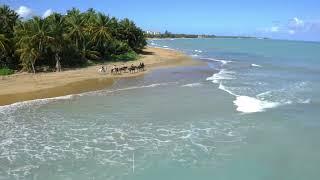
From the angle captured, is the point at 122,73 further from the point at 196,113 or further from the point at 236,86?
the point at 196,113

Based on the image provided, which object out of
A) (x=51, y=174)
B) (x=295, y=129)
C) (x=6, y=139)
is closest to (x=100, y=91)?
(x=6, y=139)

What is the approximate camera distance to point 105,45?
5919cm

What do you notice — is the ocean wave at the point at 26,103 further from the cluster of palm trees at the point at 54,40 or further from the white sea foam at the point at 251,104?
the cluster of palm trees at the point at 54,40

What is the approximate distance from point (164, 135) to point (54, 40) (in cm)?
2668

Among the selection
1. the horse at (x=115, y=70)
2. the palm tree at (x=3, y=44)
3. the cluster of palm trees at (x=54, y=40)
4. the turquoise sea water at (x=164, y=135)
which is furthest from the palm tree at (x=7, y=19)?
the turquoise sea water at (x=164, y=135)

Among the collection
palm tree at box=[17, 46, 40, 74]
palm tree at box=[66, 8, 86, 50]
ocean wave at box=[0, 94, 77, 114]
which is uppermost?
palm tree at box=[66, 8, 86, 50]

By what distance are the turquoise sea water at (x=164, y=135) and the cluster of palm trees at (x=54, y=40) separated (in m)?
12.5

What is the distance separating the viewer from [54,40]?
148ft

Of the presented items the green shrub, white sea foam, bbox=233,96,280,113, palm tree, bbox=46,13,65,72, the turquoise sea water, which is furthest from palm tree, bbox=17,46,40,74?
white sea foam, bbox=233,96,280,113

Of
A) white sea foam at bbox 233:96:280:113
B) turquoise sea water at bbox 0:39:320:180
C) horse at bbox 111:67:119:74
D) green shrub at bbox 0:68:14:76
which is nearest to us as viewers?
turquoise sea water at bbox 0:39:320:180

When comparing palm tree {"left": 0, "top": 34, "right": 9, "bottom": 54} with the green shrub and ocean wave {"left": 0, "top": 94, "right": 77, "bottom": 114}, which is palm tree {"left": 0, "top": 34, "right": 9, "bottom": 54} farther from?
ocean wave {"left": 0, "top": 94, "right": 77, "bottom": 114}

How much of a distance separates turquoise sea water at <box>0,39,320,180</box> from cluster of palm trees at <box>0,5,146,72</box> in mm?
12548

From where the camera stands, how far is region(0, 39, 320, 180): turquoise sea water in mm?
16938

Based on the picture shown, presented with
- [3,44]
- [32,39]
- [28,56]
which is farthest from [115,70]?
[3,44]
